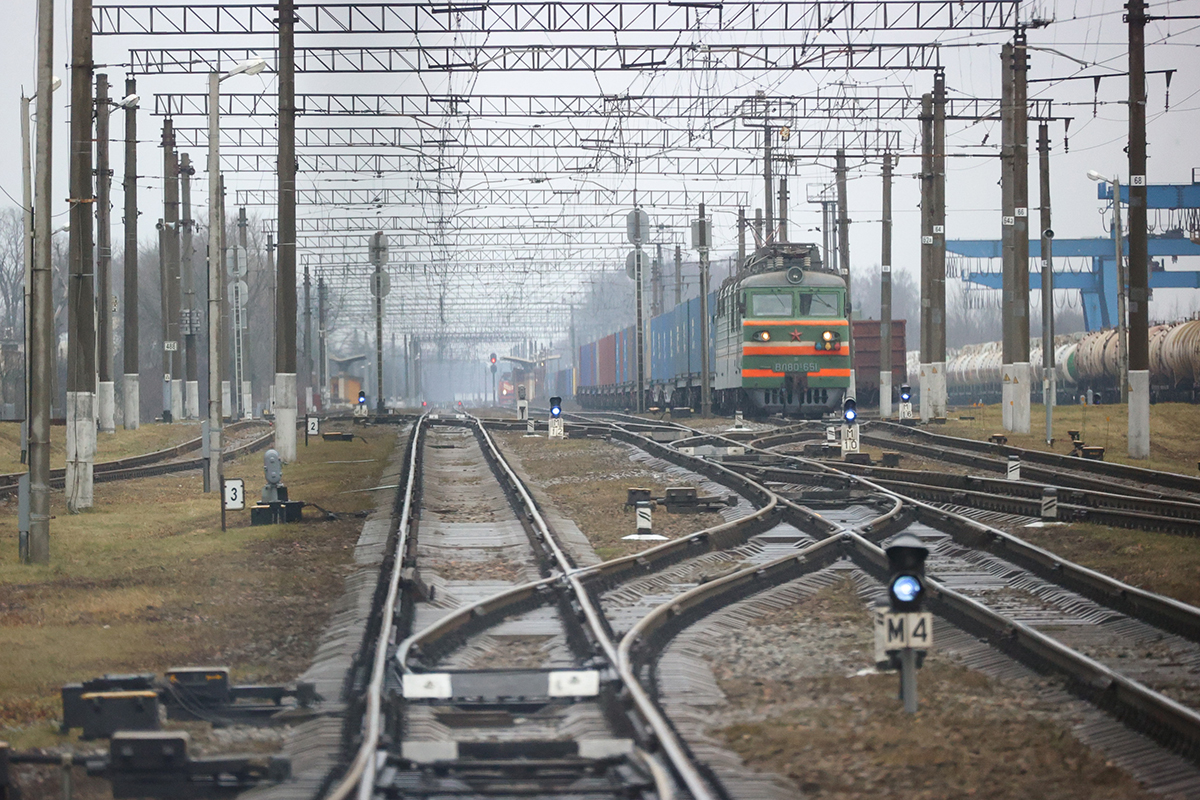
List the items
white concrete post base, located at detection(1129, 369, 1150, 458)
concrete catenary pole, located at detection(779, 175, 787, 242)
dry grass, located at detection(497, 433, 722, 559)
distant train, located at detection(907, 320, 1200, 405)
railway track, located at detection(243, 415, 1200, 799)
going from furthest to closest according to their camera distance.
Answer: concrete catenary pole, located at detection(779, 175, 787, 242) → distant train, located at detection(907, 320, 1200, 405) → white concrete post base, located at detection(1129, 369, 1150, 458) → dry grass, located at detection(497, 433, 722, 559) → railway track, located at detection(243, 415, 1200, 799)

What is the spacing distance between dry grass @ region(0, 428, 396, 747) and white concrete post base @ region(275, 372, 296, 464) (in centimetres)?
735

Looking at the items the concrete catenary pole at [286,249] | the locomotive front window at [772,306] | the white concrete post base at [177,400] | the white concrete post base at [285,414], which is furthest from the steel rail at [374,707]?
the white concrete post base at [177,400]

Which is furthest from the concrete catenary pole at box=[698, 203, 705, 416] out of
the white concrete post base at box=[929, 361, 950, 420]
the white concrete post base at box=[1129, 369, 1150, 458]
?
the white concrete post base at box=[1129, 369, 1150, 458]

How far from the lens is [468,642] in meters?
9.51

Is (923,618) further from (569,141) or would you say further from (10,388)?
A: (10,388)

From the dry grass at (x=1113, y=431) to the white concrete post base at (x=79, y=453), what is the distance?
1682 centimetres

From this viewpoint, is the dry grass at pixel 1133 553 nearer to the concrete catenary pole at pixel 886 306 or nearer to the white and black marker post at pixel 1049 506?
the white and black marker post at pixel 1049 506

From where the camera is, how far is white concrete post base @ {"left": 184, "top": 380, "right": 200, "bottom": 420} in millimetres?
51719

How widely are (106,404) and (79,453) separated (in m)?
19.6

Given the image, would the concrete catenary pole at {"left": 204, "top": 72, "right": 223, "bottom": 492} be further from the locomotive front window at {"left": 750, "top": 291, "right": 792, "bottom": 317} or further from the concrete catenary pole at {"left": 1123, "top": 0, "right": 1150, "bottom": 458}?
the locomotive front window at {"left": 750, "top": 291, "right": 792, "bottom": 317}

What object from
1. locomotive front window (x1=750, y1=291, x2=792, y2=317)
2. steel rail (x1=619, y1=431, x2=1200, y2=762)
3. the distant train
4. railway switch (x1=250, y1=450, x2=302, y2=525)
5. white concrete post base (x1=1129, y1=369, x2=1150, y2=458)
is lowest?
steel rail (x1=619, y1=431, x2=1200, y2=762)

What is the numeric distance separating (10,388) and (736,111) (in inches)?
1815

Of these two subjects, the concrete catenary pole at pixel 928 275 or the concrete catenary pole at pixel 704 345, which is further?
the concrete catenary pole at pixel 704 345

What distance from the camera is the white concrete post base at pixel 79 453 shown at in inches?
787
